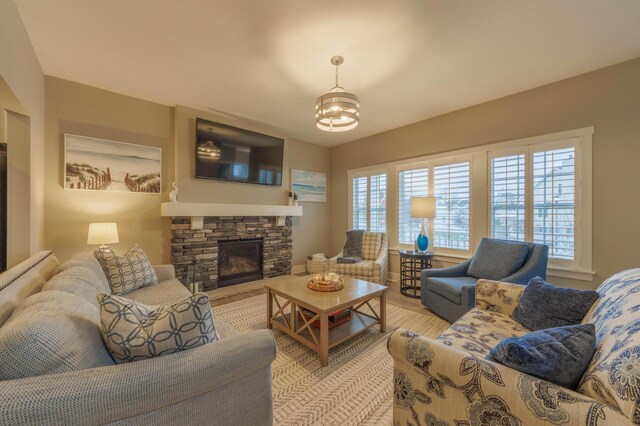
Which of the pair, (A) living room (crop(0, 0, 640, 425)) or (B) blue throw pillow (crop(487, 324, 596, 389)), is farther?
(A) living room (crop(0, 0, 640, 425))

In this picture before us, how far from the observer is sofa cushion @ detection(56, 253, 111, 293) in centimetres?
188

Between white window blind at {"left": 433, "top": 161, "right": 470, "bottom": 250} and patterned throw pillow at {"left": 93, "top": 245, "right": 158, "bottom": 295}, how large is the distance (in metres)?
3.89

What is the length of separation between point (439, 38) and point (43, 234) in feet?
15.2

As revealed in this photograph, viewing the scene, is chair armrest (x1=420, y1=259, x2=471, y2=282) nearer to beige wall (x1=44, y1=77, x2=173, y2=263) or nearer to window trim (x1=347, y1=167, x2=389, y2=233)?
window trim (x1=347, y1=167, x2=389, y2=233)

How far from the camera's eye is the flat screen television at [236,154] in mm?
3863

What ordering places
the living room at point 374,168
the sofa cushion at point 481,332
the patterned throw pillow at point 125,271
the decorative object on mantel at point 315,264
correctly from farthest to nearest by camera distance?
1. the decorative object on mantel at point 315,264
2. the patterned throw pillow at point 125,271
3. the sofa cushion at point 481,332
4. the living room at point 374,168

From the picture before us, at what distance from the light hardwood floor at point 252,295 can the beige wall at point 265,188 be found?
1.28 m

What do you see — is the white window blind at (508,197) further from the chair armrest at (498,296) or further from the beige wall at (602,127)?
the chair armrest at (498,296)

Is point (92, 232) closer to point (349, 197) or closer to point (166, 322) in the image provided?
point (166, 322)

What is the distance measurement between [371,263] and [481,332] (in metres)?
2.31

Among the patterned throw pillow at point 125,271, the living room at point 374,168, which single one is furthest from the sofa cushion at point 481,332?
the patterned throw pillow at point 125,271

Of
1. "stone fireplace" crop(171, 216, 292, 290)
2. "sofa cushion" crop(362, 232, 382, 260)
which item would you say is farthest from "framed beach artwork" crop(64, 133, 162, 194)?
"sofa cushion" crop(362, 232, 382, 260)

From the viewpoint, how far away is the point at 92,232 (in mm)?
2951

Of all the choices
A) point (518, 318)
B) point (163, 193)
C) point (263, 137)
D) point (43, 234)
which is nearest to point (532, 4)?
point (518, 318)
